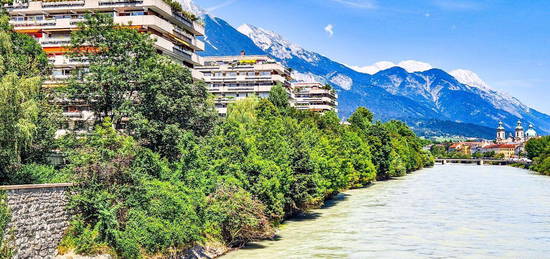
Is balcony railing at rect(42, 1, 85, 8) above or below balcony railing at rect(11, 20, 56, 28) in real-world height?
above

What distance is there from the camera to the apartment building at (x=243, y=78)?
111625 millimetres

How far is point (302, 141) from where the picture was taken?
5300 centimetres

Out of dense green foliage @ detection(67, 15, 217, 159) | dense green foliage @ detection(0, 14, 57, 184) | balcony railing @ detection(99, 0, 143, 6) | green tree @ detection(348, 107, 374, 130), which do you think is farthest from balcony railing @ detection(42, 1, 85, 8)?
green tree @ detection(348, 107, 374, 130)

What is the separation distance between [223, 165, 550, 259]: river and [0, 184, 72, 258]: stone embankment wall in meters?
11.1

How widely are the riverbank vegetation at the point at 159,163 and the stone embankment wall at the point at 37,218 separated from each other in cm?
74

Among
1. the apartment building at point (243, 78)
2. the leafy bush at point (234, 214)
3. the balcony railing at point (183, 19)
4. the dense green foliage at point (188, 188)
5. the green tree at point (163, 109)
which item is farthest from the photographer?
the apartment building at point (243, 78)

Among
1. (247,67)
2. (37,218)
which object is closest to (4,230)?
(37,218)

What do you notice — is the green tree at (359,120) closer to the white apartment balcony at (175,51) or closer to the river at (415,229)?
the river at (415,229)

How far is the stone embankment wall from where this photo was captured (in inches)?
984

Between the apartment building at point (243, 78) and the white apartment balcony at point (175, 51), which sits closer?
the white apartment balcony at point (175, 51)

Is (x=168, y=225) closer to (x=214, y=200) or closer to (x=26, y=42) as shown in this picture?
(x=214, y=200)

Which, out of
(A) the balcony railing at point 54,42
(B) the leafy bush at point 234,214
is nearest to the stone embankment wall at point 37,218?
(B) the leafy bush at point 234,214

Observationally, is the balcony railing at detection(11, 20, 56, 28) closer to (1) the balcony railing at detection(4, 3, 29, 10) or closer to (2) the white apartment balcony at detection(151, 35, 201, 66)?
(1) the balcony railing at detection(4, 3, 29, 10)

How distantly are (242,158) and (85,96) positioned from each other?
1429cm
